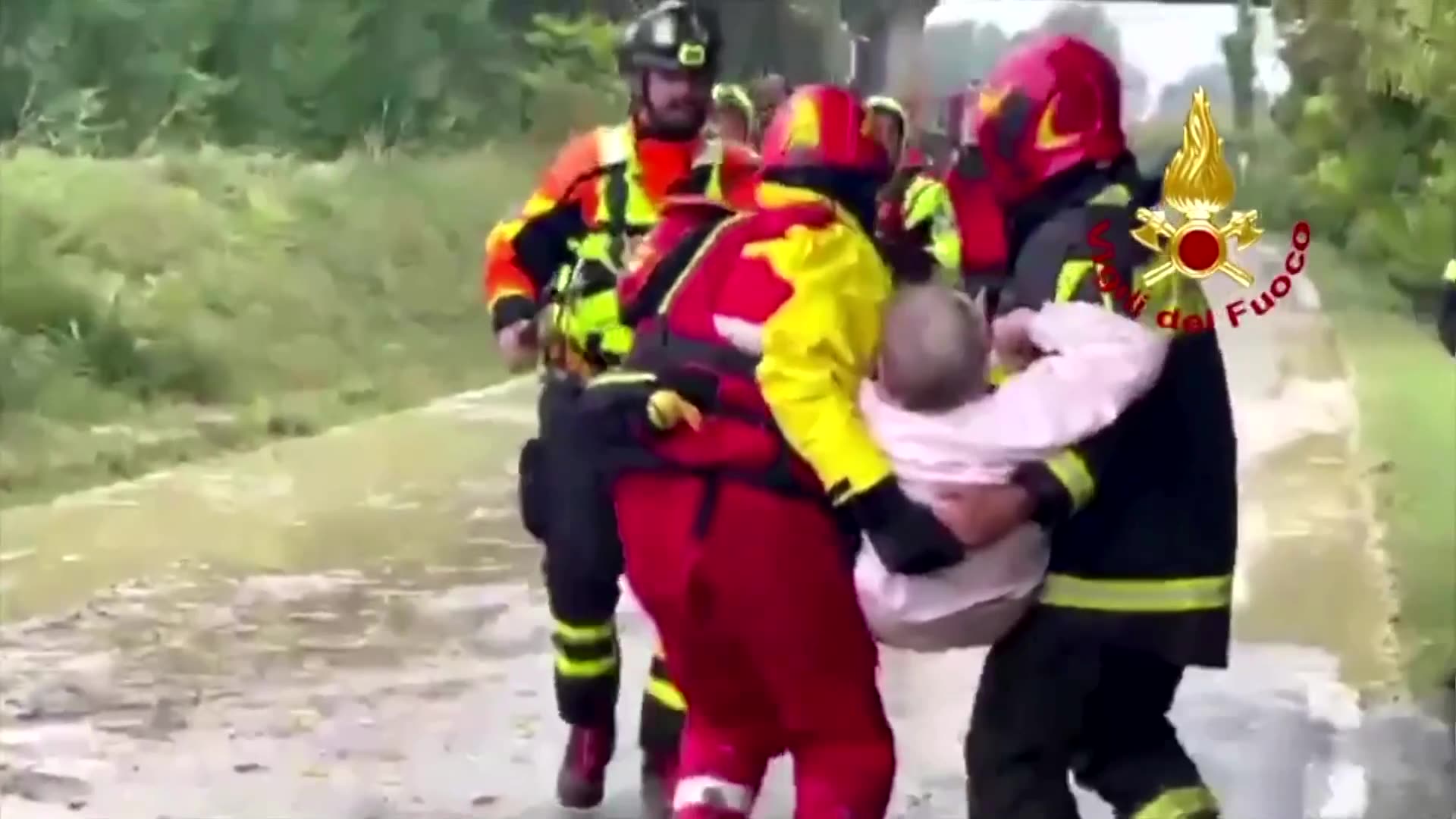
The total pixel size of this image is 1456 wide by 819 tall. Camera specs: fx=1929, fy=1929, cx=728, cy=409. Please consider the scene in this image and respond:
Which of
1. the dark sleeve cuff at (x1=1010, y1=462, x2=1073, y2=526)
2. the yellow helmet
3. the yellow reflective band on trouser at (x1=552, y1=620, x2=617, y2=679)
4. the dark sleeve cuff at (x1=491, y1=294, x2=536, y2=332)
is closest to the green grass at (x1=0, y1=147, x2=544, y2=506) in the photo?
the dark sleeve cuff at (x1=491, y1=294, x2=536, y2=332)

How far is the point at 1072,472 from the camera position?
4.63 ft

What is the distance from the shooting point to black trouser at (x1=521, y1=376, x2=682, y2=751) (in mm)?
1750

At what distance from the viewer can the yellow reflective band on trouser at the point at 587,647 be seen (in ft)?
6.07

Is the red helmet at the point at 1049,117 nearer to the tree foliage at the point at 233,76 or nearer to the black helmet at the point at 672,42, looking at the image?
the black helmet at the point at 672,42

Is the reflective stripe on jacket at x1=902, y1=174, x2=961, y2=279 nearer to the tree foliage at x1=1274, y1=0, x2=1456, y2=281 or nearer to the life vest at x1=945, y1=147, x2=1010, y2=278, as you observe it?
the life vest at x1=945, y1=147, x2=1010, y2=278

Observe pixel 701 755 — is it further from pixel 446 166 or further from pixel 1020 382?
pixel 446 166

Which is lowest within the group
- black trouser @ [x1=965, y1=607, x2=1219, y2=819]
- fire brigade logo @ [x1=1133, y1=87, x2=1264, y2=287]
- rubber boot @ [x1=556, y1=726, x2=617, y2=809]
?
rubber boot @ [x1=556, y1=726, x2=617, y2=809]

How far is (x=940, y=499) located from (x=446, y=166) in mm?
893

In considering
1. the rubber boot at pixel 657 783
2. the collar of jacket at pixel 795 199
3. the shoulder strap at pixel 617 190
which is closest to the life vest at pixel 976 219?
the collar of jacket at pixel 795 199

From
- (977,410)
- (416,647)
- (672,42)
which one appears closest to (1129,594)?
(977,410)

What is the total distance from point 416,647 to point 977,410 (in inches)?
34.3

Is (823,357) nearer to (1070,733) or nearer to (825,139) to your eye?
(825,139)

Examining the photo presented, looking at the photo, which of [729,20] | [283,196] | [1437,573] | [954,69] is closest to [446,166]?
[283,196]

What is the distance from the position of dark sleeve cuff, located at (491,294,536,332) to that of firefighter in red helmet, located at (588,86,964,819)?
0.97 feet
